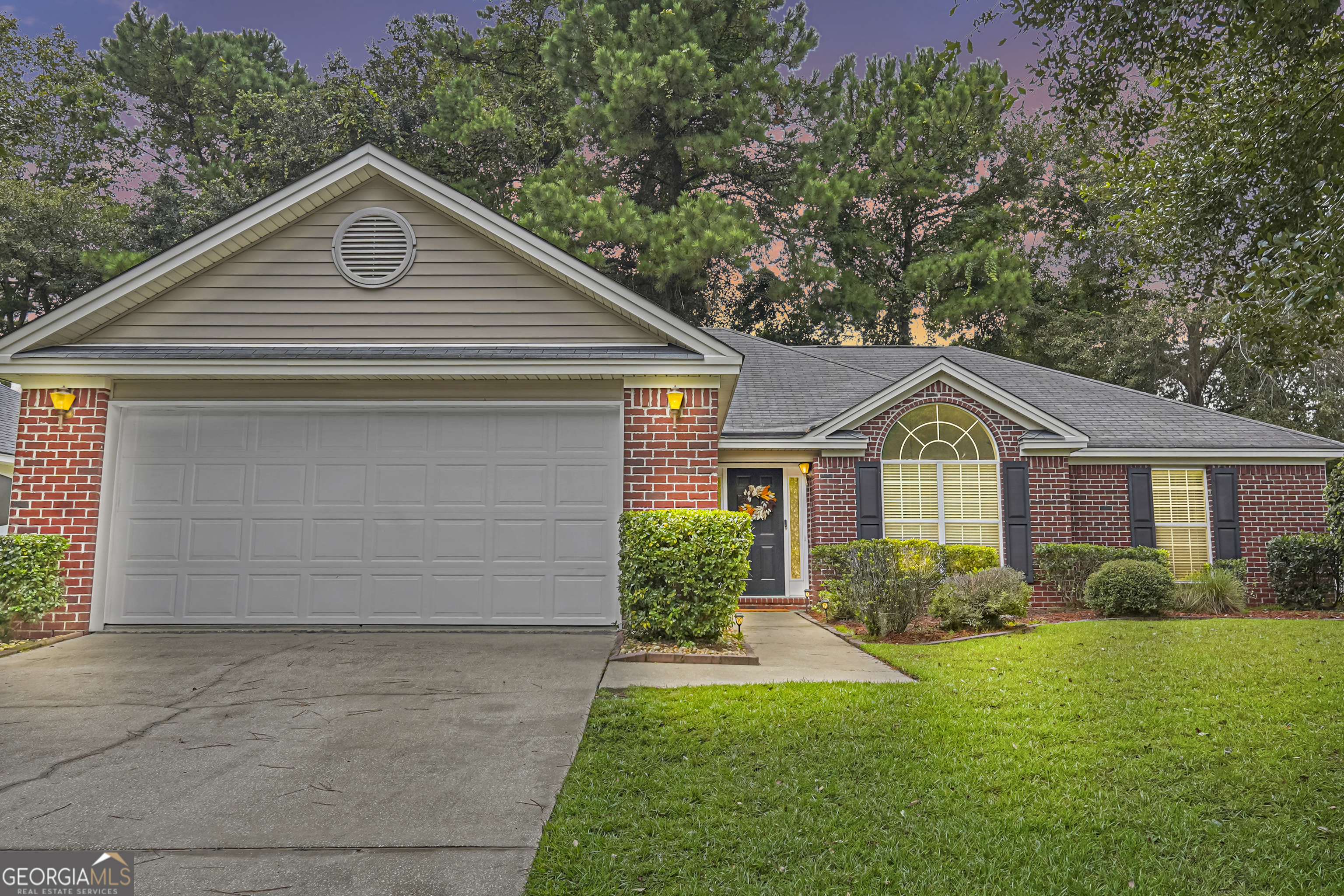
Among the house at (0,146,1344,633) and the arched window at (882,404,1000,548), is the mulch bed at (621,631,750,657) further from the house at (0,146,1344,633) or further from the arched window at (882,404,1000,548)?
the arched window at (882,404,1000,548)

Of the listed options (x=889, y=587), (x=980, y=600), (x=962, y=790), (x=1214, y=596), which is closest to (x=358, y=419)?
(x=889, y=587)

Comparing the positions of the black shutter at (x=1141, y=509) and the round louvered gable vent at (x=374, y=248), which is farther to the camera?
the black shutter at (x=1141, y=509)

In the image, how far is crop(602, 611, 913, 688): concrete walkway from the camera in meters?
6.22

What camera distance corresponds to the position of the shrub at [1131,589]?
10.7 meters

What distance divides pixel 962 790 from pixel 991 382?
35.4 ft

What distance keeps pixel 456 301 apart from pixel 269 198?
2.31m

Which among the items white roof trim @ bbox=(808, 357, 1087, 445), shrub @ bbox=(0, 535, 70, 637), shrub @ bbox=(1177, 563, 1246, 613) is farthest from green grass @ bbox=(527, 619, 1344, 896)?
white roof trim @ bbox=(808, 357, 1087, 445)

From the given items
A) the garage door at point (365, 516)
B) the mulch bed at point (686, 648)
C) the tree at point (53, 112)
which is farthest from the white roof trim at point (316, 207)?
the tree at point (53, 112)

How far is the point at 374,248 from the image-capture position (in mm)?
8945

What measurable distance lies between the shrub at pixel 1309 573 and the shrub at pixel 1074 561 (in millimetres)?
2236

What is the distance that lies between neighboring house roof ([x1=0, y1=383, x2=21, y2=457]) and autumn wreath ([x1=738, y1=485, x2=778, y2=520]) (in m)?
11.2

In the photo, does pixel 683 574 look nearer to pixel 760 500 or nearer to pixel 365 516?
pixel 365 516

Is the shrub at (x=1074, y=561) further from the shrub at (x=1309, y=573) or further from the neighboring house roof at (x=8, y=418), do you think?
the neighboring house roof at (x=8, y=418)

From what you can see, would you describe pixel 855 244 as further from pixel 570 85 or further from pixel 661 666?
pixel 661 666
